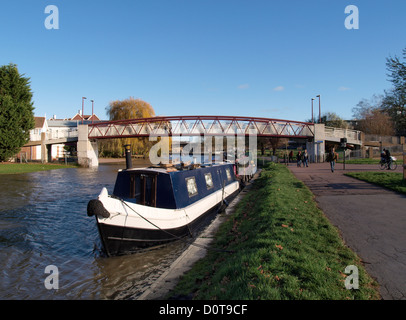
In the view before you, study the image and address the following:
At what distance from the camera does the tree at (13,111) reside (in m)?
34.1

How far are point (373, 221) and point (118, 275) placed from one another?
679 centimetres

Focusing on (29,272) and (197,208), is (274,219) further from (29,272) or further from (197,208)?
(29,272)

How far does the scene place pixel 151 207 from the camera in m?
7.91

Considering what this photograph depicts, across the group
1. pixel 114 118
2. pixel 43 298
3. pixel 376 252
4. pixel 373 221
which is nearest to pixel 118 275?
pixel 43 298

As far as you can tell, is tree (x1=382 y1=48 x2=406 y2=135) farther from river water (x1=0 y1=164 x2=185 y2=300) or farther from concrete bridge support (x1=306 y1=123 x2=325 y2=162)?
concrete bridge support (x1=306 y1=123 x2=325 y2=162)

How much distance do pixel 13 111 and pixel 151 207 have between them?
3530 centimetres

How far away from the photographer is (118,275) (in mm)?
6645

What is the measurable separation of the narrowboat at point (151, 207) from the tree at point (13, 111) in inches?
1282

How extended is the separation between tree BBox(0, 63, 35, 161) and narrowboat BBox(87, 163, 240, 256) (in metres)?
32.6

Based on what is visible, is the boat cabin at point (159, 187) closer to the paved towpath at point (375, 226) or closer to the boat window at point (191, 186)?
the boat window at point (191, 186)

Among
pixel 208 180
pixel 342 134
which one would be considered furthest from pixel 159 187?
pixel 342 134

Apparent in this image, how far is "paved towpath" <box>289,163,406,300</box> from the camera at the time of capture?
4.53m

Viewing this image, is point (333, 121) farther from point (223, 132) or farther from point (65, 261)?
point (65, 261)
